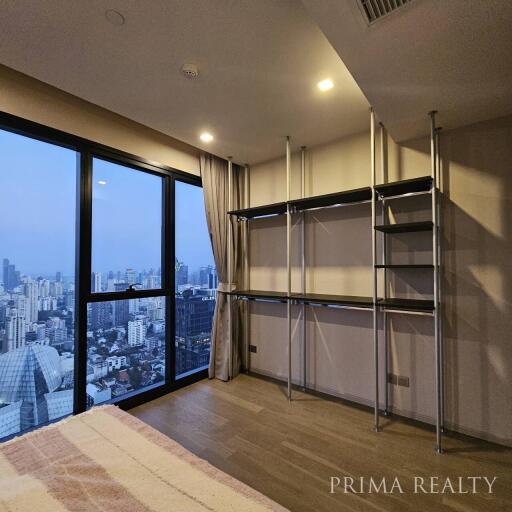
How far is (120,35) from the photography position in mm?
1468

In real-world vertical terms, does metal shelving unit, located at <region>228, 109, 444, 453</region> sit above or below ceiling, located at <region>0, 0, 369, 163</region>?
below

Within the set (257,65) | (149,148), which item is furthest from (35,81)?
(257,65)

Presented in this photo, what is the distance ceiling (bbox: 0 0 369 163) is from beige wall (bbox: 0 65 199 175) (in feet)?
1.15

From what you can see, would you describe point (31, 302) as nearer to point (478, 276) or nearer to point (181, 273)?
point (181, 273)

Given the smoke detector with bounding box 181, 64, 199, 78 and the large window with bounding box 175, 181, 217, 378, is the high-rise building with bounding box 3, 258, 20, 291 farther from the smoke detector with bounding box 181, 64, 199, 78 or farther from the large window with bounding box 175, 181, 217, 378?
the smoke detector with bounding box 181, 64, 199, 78

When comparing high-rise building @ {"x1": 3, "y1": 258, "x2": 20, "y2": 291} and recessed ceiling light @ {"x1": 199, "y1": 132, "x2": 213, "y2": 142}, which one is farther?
recessed ceiling light @ {"x1": 199, "y1": 132, "x2": 213, "y2": 142}

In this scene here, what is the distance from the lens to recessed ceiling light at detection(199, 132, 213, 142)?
2.55 metres

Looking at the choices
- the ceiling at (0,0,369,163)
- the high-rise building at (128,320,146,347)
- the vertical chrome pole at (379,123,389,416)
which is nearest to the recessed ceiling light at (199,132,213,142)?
the ceiling at (0,0,369,163)

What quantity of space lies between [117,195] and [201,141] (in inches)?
36.9

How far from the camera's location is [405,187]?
2.10 m

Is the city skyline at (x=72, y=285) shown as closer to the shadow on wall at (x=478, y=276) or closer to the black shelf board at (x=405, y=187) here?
the black shelf board at (x=405, y=187)

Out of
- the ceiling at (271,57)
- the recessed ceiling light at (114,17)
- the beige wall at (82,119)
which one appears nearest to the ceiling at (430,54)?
the ceiling at (271,57)

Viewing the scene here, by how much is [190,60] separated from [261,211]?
1.56 m

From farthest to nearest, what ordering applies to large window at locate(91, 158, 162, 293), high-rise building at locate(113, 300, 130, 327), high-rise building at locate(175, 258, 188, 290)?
1. high-rise building at locate(175, 258, 188, 290)
2. high-rise building at locate(113, 300, 130, 327)
3. large window at locate(91, 158, 162, 293)
